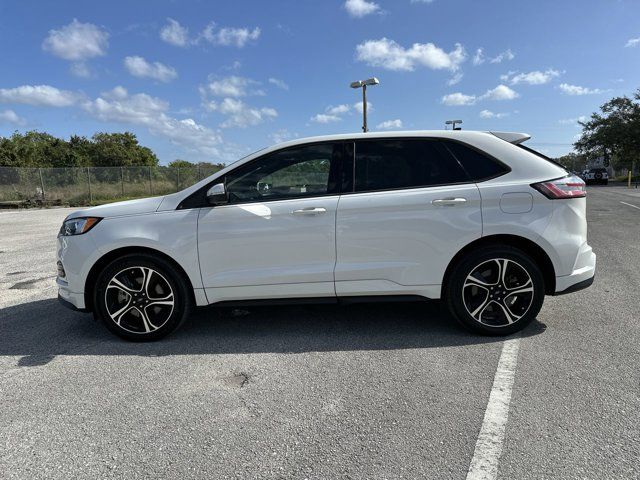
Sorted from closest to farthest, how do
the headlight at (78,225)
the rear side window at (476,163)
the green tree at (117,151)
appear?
the rear side window at (476,163) → the headlight at (78,225) → the green tree at (117,151)

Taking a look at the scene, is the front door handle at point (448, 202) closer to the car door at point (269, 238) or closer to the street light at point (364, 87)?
the car door at point (269, 238)

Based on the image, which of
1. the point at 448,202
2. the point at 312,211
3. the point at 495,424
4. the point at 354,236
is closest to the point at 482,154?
the point at 448,202

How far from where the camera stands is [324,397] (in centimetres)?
296

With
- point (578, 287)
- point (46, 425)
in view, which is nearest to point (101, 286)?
point (46, 425)

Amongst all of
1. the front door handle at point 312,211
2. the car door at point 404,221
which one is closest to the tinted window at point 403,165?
the car door at point 404,221

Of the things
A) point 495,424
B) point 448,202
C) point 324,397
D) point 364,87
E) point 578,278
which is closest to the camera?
point 495,424

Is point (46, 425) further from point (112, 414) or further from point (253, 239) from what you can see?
point (253, 239)

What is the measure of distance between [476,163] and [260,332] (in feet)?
8.07

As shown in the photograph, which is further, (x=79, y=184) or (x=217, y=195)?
(x=79, y=184)

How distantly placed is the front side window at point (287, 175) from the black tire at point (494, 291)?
1.36 meters

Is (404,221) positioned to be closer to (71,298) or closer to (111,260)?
(111,260)

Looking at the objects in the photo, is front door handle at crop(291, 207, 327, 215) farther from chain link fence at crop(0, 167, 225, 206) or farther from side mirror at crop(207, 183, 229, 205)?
A: chain link fence at crop(0, 167, 225, 206)

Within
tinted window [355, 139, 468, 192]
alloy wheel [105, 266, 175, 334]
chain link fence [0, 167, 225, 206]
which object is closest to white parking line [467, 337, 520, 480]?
tinted window [355, 139, 468, 192]

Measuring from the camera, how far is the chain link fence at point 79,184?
23.0 m
